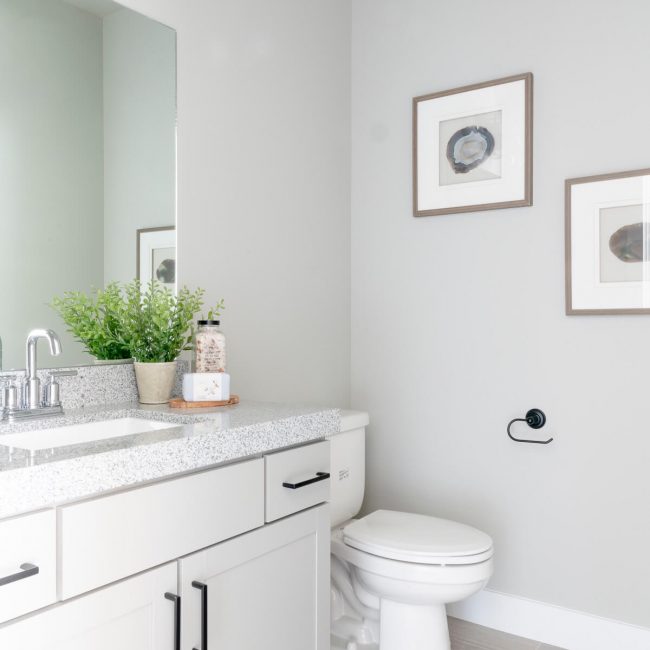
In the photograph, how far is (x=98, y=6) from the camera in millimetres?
1626

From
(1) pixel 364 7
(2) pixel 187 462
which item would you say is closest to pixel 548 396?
(2) pixel 187 462

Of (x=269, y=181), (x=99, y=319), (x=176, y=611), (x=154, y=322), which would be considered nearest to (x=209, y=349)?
(x=154, y=322)

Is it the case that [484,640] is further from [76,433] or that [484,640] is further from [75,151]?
[75,151]

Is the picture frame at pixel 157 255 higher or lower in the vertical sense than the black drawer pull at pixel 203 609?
higher

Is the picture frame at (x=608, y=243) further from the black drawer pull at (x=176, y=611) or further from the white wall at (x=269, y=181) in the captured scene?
the black drawer pull at (x=176, y=611)

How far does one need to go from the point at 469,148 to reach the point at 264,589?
170cm

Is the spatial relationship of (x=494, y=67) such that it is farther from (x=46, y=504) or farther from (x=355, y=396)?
(x=46, y=504)

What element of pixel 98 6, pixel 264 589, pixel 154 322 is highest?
pixel 98 6

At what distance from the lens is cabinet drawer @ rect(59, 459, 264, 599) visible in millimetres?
993

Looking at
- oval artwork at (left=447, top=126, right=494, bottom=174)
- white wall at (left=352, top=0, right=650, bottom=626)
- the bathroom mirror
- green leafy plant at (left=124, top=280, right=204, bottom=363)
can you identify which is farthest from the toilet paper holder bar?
the bathroom mirror

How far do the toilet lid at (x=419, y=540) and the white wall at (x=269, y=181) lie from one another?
56cm

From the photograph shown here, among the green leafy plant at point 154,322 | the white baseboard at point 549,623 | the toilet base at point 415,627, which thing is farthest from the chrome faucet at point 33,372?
the white baseboard at point 549,623

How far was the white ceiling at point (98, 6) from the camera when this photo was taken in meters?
1.59

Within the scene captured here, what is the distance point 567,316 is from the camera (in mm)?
2205
